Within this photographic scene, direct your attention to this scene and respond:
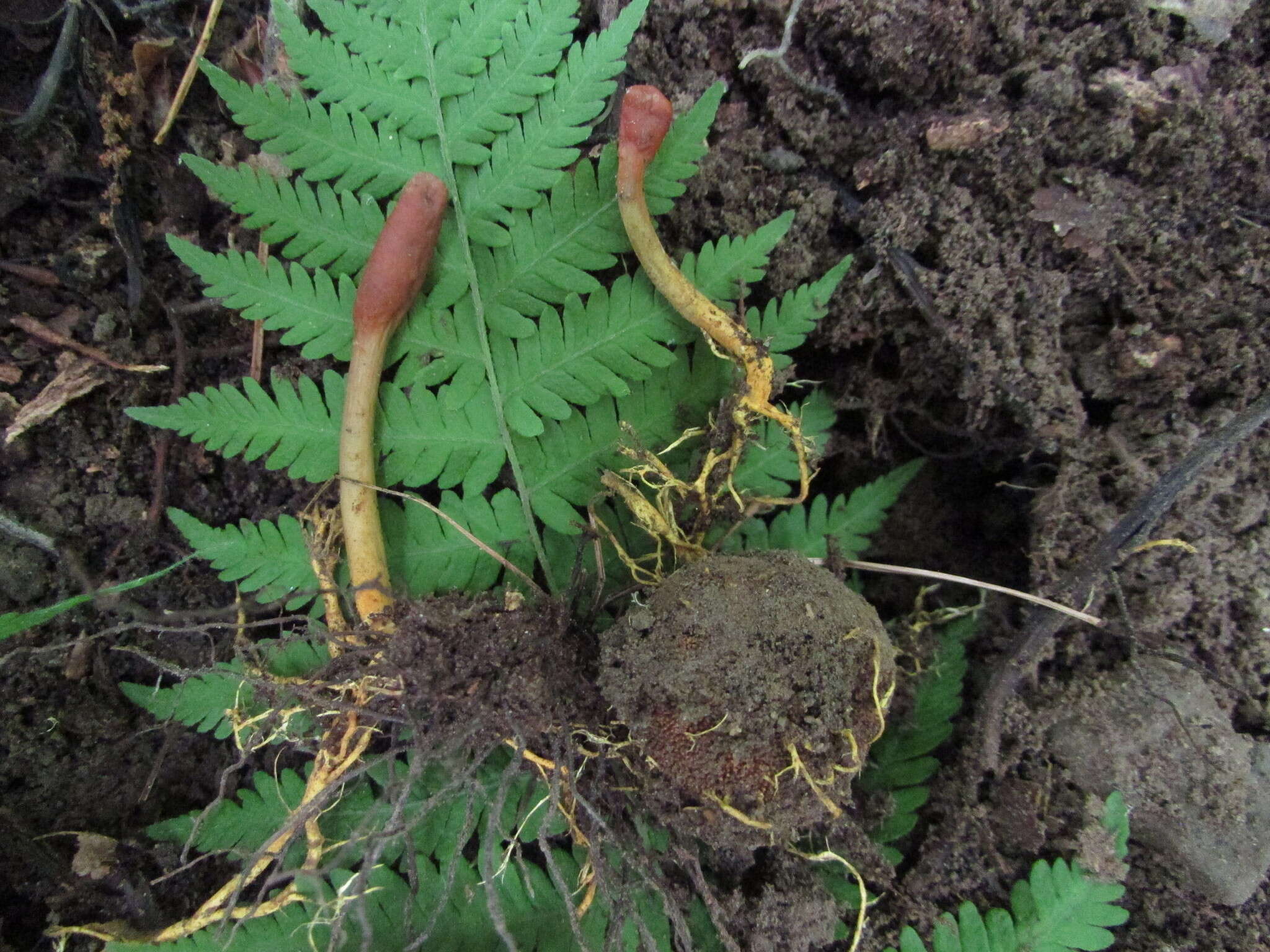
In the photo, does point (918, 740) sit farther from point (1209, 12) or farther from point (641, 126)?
point (1209, 12)

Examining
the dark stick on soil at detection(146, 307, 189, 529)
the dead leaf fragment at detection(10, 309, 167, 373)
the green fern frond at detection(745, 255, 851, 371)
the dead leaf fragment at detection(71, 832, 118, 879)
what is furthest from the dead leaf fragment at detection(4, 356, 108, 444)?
the green fern frond at detection(745, 255, 851, 371)

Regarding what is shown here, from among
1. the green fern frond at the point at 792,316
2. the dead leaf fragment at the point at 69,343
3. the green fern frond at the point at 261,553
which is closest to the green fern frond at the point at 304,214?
the dead leaf fragment at the point at 69,343

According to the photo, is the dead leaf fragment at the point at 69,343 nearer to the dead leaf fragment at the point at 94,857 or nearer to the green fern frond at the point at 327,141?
the green fern frond at the point at 327,141

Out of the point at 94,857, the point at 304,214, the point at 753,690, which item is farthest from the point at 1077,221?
the point at 94,857

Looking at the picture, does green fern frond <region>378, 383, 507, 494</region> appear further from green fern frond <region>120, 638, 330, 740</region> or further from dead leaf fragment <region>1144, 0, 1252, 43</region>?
dead leaf fragment <region>1144, 0, 1252, 43</region>

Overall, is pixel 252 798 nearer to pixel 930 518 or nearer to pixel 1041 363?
pixel 930 518

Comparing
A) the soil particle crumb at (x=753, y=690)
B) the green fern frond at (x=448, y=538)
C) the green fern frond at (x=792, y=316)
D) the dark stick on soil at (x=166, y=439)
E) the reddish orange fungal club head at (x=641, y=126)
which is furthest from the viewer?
the dark stick on soil at (x=166, y=439)
